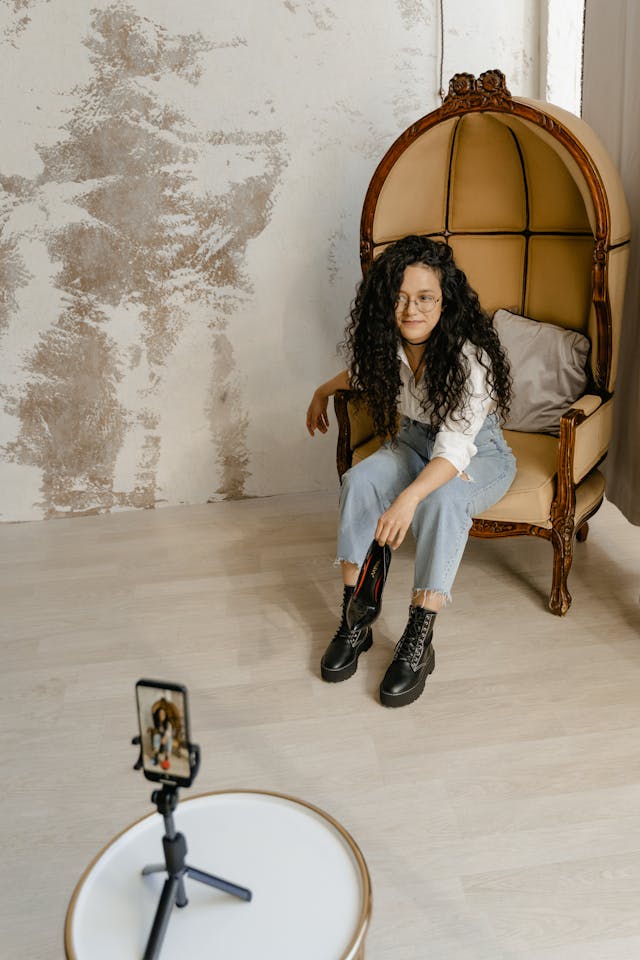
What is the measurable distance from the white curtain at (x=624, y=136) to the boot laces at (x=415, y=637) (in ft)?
2.77

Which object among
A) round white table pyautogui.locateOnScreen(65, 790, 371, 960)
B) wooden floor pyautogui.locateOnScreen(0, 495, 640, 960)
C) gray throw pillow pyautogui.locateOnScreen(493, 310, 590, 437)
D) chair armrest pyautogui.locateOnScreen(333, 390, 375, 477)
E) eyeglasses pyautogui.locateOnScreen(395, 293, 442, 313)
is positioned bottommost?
wooden floor pyautogui.locateOnScreen(0, 495, 640, 960)

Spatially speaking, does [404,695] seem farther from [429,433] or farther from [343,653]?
[429,433]

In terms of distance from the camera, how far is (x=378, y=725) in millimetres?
1916

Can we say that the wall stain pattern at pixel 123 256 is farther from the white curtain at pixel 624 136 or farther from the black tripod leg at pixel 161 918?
the black tripod leg at pixel 161 918

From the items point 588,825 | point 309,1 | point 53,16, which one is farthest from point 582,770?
point 53,16

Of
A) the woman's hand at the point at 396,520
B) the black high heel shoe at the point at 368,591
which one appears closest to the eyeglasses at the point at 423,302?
the woman's hand at the point at 396,520

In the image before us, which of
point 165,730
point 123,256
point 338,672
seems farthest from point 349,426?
point 165,730

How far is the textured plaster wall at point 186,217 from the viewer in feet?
9.13

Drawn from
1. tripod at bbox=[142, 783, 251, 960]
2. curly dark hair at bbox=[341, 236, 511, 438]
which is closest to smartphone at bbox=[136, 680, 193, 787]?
tripod at bbox=[142, 783, 251, 960]

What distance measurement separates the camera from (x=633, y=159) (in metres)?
2.40

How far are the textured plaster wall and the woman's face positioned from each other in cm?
111

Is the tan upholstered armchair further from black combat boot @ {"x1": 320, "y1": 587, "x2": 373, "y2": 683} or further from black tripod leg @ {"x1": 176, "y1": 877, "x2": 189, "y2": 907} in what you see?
black tripod leg @ {"x1": 176, "y1": 877, "x2": 189, "y2": 907}

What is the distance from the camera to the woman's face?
2.00 m

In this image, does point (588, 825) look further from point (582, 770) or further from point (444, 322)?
point (444, 322)
